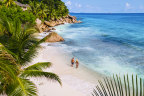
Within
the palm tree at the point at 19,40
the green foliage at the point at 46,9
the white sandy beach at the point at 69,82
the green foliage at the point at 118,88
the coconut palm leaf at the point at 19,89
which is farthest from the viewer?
the green foliage at the point at 46,9

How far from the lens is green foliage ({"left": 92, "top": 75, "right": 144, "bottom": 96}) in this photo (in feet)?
7.21

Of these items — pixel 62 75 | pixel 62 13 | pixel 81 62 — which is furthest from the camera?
pixel 62 13

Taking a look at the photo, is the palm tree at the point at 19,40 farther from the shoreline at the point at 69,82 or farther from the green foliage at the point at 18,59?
the shoreline at the point at 69,82

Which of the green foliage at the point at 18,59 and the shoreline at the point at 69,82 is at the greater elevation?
the green foliage at the point at 18,59

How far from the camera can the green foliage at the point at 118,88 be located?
220 centimetres

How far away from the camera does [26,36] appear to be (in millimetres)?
7109

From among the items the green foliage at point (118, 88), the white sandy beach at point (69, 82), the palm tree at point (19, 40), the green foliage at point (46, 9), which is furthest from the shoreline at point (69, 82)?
the green foliage at point (46, 9)

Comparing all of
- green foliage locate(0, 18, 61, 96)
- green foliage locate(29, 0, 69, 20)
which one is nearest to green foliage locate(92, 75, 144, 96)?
green foliage locate(0, 18, 61, 96)

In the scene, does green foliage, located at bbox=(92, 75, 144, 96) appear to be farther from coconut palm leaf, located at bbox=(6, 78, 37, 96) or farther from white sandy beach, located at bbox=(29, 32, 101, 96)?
coconut palm leaf, located at bbox=(6, 78, 37, 96)

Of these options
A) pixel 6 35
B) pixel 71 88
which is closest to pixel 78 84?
pixel 71 88

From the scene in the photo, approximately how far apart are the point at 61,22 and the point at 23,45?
222 ft

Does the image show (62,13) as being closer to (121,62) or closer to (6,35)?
(121,62)

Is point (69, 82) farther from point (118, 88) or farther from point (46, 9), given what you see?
point (46, 9)

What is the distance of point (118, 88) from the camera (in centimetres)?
1169
